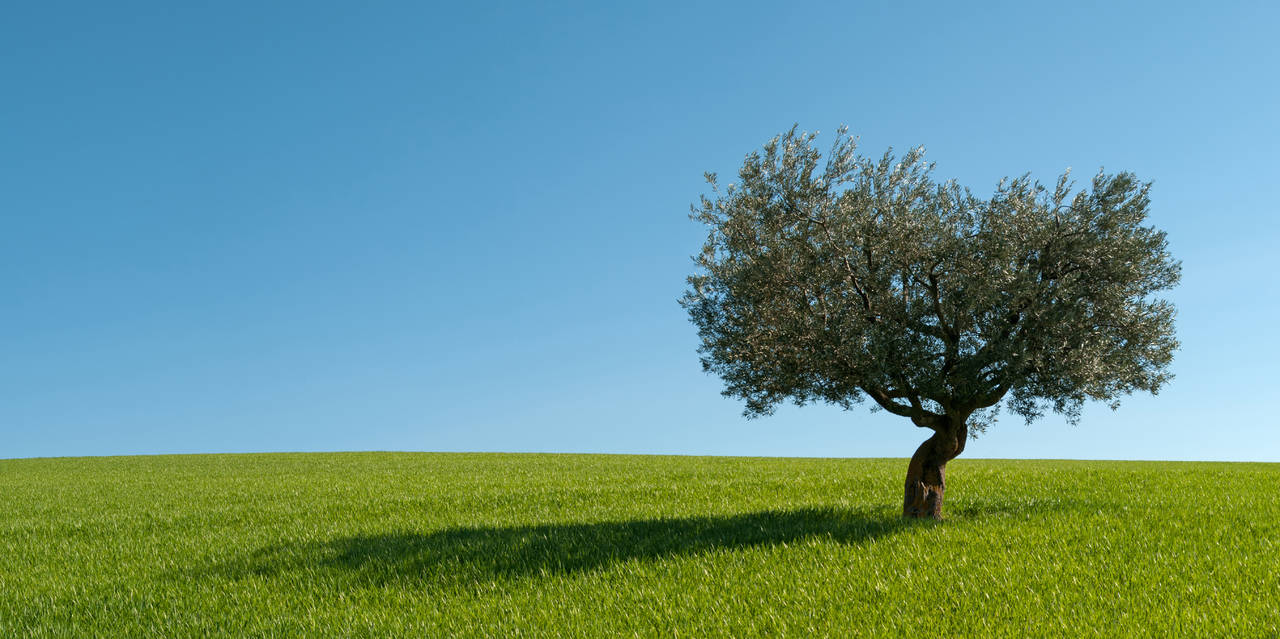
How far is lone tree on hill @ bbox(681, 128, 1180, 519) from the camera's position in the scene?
14672 millimetres

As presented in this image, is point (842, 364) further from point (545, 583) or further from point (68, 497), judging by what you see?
point (68, 497)

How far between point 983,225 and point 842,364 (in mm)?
3972

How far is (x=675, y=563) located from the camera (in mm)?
13641

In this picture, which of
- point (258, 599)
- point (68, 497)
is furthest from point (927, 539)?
point (68, 497)

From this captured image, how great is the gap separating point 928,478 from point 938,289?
4.35 meters

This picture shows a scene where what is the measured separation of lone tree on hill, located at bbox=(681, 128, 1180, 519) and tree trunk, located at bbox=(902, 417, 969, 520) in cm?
47

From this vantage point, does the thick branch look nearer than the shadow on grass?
No

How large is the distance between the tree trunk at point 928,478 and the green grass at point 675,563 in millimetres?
601

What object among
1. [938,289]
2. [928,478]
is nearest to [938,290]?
[938,289]

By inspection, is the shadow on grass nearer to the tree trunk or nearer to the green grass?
the green grass

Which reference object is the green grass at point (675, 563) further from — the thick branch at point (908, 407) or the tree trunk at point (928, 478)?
the thick branch at point (908, 407)

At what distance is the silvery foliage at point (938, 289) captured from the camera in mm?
14664

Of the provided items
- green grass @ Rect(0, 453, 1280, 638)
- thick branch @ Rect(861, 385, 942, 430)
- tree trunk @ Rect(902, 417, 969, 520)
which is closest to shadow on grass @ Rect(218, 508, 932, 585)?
green grass @ Rect(0, 453, 1280, 638)

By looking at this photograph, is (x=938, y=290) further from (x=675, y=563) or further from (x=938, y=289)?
(x=675, y=563)
